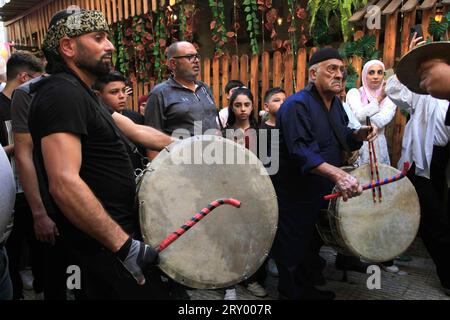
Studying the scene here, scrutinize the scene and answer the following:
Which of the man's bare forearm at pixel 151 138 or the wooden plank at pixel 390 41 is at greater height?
the wooden plank at pixel 390 41

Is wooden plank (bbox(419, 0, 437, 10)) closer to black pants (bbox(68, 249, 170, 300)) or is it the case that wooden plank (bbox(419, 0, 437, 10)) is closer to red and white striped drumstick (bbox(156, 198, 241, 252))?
red and white striped drumstick (bbox(156, 198, 241, 252))

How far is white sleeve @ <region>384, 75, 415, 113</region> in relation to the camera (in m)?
3.72

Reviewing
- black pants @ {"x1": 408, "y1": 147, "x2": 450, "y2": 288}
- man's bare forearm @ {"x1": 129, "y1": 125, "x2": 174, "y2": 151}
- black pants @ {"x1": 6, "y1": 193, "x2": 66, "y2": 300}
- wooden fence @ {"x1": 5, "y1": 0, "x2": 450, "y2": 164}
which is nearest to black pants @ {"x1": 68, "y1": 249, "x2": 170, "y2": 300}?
man's bare forearm @ {"x1": 129, "y1": 125, "x2": 174, "y2": 151}

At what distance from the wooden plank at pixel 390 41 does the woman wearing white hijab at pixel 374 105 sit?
0.98ft

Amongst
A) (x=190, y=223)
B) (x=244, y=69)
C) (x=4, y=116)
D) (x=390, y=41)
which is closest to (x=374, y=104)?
(x=390, y=41)

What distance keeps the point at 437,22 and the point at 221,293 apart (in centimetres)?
361

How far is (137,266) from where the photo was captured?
5.46 ft

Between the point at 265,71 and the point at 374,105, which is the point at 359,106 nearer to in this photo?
the point at 374,105

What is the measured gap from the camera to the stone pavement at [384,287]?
11.3 feet

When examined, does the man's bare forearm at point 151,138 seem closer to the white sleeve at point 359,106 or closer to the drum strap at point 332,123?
the drum strap at point 332,123

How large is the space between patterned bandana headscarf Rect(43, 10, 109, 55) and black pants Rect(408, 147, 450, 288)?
3263 millimetres

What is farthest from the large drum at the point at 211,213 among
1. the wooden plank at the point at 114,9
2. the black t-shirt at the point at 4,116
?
the wooden plank at the point at 114,9

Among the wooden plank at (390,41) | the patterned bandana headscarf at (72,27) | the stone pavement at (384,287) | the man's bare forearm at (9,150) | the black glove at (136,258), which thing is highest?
the wooden plank at (390,41)
